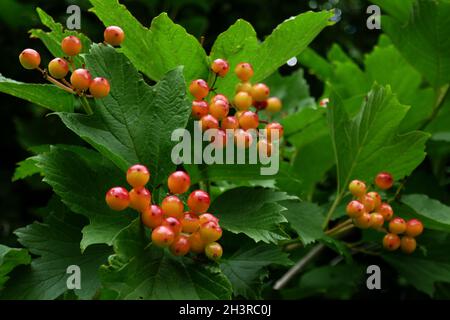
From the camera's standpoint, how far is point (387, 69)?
5.54 ft

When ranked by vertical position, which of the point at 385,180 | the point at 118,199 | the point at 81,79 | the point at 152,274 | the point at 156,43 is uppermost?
the point at 156,43

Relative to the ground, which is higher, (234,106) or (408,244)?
(234,106)

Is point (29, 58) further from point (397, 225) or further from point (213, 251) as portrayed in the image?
point (397, 225)

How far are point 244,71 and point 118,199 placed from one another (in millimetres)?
380

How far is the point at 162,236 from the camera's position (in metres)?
0.85

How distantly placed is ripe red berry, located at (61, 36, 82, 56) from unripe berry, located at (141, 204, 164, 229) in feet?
1.06

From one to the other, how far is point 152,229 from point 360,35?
2.51 m

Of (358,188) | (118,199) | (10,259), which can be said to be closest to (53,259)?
(10,259)

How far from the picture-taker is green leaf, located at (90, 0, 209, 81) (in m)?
1.08

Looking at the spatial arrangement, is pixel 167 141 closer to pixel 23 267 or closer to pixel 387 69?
pixel 23 267

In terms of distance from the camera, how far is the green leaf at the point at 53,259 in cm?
97

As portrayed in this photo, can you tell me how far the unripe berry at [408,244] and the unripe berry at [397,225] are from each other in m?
0.04

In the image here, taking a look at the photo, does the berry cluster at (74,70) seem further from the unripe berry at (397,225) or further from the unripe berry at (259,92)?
the unripe berry at (397,225)

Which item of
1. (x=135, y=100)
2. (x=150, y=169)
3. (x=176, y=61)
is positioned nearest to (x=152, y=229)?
(x=150, y=169)
